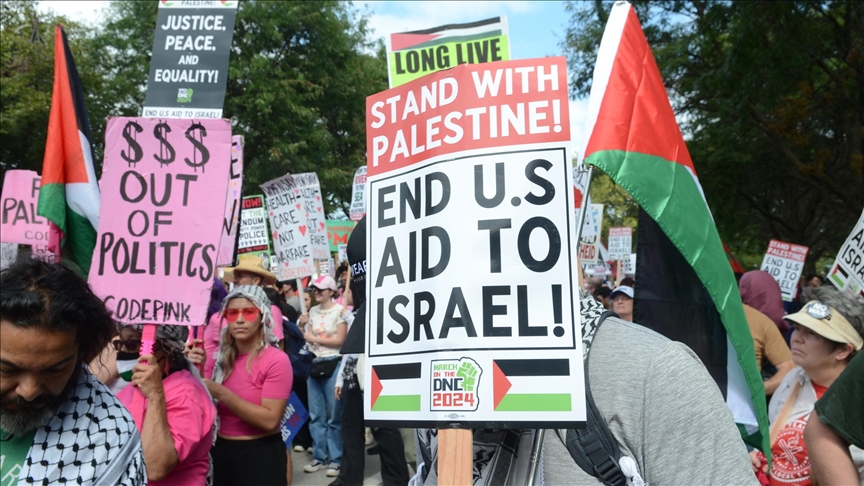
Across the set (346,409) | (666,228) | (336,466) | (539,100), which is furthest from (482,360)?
(336,466)

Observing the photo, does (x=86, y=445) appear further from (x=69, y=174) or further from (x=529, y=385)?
(x=69, y=174)

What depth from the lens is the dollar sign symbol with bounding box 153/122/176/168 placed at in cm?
416

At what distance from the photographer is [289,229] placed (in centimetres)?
998

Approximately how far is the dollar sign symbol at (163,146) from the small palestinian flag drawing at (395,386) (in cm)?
241

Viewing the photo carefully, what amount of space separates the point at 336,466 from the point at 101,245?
17.6ft

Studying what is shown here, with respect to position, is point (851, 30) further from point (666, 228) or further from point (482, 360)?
point (482, 360)

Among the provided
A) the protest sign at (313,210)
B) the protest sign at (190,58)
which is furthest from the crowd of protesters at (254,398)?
the protest sign at (313,210)

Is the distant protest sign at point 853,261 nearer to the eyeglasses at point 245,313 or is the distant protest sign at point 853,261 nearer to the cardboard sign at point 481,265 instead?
the cardboard sign at point 481,265

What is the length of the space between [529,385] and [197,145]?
2812 mm

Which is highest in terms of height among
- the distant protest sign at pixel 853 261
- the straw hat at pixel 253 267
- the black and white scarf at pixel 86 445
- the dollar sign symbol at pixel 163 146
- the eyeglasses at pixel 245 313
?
the dollar sign symbol at pixel 163 146

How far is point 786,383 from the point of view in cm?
414

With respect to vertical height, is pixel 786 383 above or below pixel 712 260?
below

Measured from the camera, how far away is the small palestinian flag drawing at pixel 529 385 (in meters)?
1.95

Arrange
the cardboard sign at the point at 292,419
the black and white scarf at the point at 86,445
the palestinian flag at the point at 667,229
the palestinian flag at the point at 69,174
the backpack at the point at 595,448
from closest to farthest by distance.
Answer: the backpack at the point at 595,448 → the black and white scarf at the point at 86,445 → the palestinian flag at the point at 667,229 → the palestinian flag at the point at 69,174 → the cardboard sign at the point at 292,419
